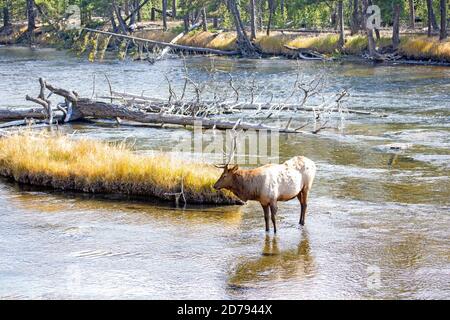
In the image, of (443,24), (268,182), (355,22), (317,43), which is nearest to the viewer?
(268,182)

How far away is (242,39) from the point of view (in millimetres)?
62125

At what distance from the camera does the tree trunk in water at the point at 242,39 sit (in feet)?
201

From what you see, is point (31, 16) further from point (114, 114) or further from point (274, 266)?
point (274, 266)

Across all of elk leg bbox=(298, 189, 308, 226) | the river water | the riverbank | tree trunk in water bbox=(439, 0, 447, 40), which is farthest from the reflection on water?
tree trunk in water bbox=(439, 0, 447, 40)

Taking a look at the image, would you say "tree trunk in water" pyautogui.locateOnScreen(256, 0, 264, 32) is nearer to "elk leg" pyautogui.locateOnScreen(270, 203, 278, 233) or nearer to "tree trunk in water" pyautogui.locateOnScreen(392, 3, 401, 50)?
"tree trunk in water" pyautogui.locateOnScreen(392, 3, 401, 50)

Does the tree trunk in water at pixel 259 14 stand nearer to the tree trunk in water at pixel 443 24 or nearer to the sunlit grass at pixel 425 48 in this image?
the sunlit grass at pixel 425 48

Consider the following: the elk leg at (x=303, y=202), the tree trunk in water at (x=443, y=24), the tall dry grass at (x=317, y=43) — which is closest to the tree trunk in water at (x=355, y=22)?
the tall dry grass at (x=317, y=43)

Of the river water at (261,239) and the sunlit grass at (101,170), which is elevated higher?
the sunlit grass at (101,170)

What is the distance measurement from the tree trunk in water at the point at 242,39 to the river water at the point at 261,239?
1452 inches

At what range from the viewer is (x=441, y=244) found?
45.3ft

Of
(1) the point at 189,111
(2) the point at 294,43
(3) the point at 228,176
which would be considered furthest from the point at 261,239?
(2) the point at 294,43

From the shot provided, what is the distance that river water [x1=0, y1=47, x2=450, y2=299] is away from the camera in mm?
11867

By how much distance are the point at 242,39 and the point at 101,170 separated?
4494cm
